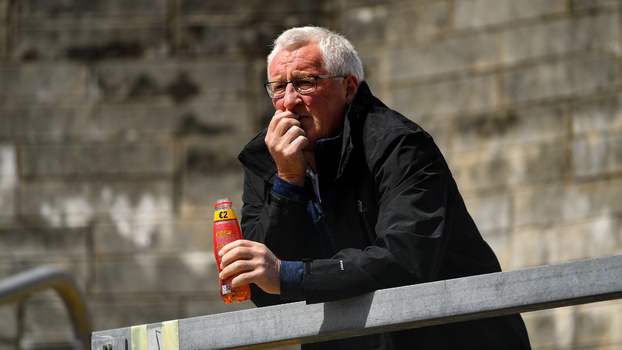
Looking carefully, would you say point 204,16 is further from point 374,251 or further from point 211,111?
point 374,251

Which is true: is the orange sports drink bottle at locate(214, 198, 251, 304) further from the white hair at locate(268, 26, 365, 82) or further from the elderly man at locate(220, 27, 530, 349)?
the white hair at locate(268, 26, 365, 82)

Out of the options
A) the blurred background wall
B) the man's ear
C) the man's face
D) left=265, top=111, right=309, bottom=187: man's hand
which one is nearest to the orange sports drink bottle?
left=265, top=111, right=309, bottom=187: man's hand

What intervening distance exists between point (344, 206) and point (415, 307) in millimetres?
570

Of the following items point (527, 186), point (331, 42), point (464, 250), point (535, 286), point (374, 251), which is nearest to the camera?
point (535, 286)

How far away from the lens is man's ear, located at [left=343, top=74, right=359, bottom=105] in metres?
2.34

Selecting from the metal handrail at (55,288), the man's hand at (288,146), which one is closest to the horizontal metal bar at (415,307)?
the man's hand at (288,146)

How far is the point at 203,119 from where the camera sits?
5.39 metres

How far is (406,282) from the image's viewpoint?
1.84 metres

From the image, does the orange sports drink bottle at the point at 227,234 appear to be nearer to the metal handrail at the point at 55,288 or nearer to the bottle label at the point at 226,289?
Result: the bottle label at the point at 226,289

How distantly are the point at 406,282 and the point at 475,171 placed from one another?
3077 millimetres

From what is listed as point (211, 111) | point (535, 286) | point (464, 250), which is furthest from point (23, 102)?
point (535, 286)

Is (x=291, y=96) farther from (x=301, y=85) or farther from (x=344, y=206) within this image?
(x=344, y=206)

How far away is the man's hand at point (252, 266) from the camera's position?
1823mm

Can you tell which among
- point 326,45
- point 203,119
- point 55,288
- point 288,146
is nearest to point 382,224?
point 288,146
